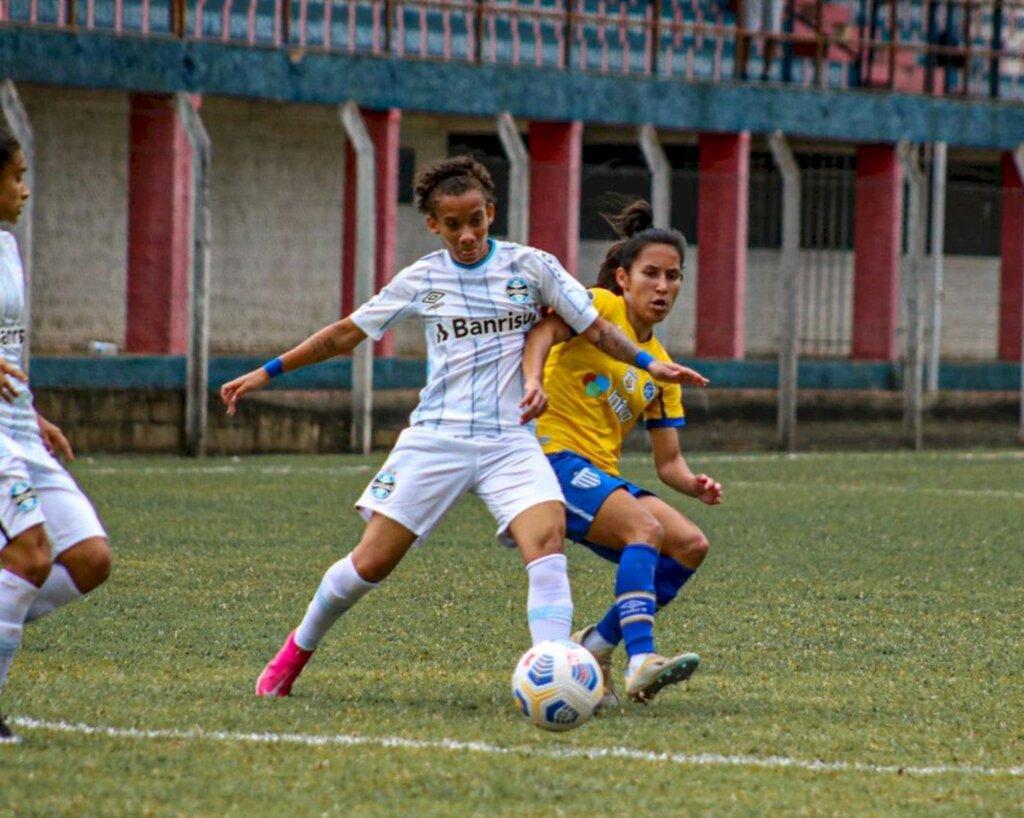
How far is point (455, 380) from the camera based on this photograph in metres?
6.54

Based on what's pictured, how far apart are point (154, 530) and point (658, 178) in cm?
997

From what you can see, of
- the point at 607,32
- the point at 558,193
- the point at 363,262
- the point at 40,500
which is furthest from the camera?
the point at 607,32

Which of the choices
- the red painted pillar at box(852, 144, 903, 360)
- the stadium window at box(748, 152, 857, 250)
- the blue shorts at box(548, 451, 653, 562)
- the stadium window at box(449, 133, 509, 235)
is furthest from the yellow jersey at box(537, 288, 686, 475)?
the red painted pillar at box(852, 144, 903, 360)

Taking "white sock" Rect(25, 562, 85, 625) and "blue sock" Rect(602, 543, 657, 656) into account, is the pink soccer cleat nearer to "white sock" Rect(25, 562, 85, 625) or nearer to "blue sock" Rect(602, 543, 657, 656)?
"white sock" Rect(25, 562, 85, 625)

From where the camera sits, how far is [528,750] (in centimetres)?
572

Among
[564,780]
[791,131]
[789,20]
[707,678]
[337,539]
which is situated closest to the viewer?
[564,780]

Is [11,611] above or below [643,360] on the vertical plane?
below

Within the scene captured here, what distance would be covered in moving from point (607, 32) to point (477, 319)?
17.5 metres

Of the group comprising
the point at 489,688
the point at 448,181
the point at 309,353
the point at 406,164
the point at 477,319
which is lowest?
the point at 489,688

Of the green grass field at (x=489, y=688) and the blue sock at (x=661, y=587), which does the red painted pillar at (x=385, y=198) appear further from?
the blue sock at (x=661, y=587)

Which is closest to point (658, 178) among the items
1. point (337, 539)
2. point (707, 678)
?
point (337, 539)

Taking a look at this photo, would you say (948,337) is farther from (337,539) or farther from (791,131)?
(337,539)

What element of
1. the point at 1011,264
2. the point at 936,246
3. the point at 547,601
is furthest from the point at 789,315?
the point at 547,601

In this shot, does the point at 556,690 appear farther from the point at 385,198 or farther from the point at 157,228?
the point at 385,198
